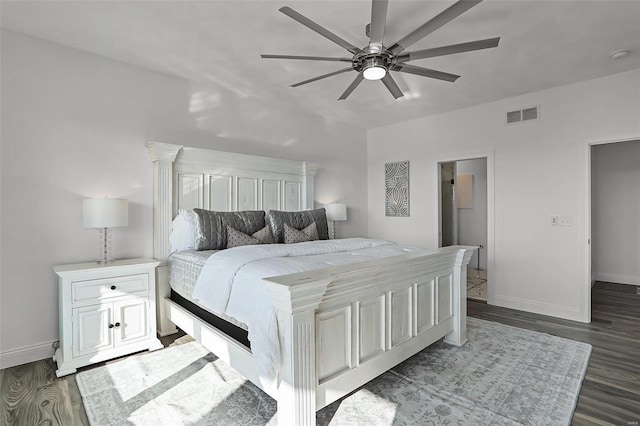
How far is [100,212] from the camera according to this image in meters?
2.70

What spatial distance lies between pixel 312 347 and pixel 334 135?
13.4 feet

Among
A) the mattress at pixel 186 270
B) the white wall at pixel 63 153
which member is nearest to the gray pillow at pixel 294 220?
the mattress at pixel 186 270

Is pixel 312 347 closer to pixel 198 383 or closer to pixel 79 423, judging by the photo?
pixel 198 383

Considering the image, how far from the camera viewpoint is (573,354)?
2.70 metres

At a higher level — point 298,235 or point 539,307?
point 298,235

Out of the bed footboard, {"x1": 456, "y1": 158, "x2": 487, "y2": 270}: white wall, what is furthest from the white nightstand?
{"x1": 456, "y1": 158, "x2": 487, "y2": 270}: white wall

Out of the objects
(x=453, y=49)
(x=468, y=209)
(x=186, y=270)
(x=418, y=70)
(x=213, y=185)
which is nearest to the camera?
(x=453, y=49)

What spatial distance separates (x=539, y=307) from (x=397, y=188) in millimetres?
2530

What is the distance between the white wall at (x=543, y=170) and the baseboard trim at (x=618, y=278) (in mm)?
2776

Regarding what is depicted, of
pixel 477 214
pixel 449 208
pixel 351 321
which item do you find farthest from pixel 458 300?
pixel 477 214

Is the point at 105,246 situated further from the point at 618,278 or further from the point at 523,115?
the point at 618,278

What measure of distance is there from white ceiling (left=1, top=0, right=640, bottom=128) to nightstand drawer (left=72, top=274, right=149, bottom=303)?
6.72ft

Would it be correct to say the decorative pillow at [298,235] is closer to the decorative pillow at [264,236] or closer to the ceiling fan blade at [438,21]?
the decorative pillow at [264,236]

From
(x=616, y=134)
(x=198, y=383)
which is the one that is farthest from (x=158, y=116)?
(x=616, y=134)
